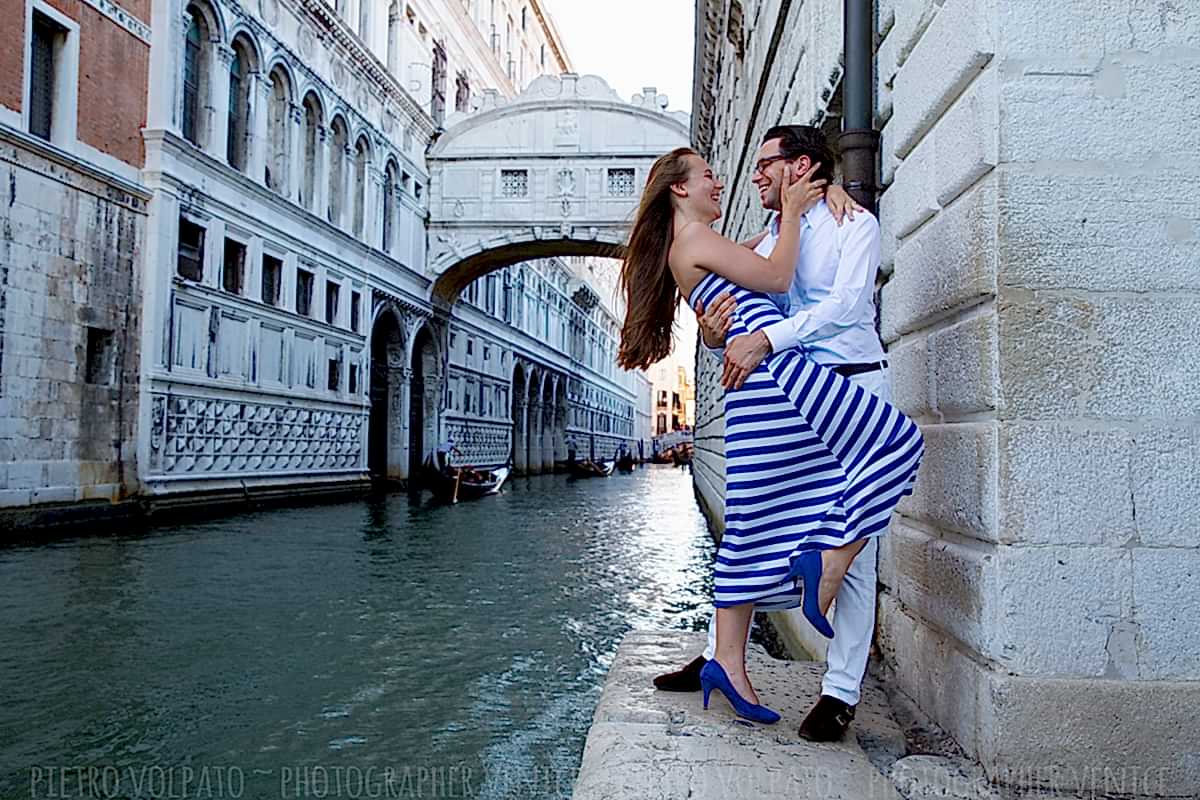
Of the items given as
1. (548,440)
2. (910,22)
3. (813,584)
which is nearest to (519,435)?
(548,440)

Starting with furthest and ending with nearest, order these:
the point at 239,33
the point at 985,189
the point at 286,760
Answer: the point at 239,33, the point at 286,760, the point at 985,189

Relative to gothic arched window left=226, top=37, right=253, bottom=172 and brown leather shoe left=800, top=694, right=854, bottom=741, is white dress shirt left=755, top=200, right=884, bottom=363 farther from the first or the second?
gothic arched window left=226, top=37, right=253, bottom=172

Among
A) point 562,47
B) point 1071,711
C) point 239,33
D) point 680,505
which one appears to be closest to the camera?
point 1071,711

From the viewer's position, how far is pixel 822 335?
2078mm

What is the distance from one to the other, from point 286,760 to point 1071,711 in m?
2.32

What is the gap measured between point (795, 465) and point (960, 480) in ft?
1.14

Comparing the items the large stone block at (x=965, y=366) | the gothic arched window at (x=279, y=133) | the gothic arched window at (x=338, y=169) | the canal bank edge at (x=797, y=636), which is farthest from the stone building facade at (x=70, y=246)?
the large stone block at (x=965, y=366)

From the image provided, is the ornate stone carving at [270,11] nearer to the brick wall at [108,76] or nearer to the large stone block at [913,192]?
the brick wall at [108,76]

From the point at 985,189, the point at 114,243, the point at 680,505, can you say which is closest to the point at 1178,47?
the point at 985,189

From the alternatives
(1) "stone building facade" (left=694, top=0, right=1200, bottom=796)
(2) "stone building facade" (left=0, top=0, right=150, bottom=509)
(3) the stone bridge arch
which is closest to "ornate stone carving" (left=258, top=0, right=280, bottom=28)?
(2) "stone building facade" (left=0, top=0, right=150, bottom=509)

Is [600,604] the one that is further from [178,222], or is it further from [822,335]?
[178,222]

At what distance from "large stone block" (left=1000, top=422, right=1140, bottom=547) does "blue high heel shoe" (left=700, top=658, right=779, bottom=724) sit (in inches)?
24.8

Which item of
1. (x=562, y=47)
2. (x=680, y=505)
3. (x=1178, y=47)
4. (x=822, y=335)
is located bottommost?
(x=680, y=505)

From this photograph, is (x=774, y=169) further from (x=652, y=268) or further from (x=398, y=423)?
(x=398, y=423)
